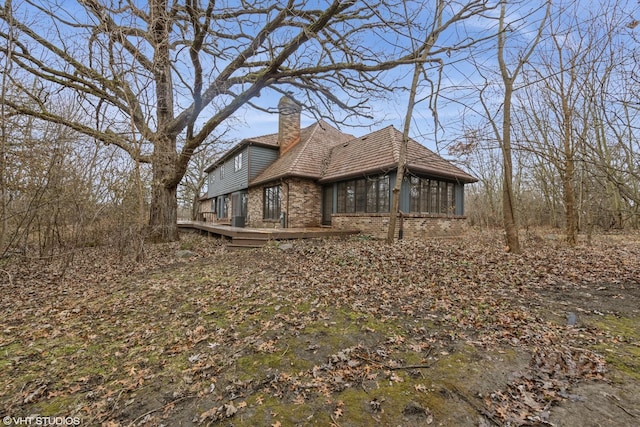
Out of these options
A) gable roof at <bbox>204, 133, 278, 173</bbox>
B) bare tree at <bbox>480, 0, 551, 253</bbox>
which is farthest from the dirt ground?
gable roof at <bbox>204, 133, 278, 173</bbox>

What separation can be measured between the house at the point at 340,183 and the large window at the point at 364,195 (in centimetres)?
4

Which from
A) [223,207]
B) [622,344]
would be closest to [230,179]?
[223,207]

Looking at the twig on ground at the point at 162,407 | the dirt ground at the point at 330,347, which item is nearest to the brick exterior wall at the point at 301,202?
the dirt ground at the point at 330,347

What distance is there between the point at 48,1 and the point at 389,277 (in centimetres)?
801

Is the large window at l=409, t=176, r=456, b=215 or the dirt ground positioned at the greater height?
the large window at l=409, t=176, r=456, b=215

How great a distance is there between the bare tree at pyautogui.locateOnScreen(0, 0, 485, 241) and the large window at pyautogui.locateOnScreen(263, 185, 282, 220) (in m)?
5.69

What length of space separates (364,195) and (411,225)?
7.69 feet

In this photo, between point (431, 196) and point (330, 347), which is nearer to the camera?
point (330, 347)

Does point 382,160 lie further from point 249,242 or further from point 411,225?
point 249,242

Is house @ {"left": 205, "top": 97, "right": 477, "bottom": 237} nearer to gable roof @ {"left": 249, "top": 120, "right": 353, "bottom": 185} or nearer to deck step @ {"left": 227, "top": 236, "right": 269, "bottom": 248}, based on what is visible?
gable roof @ {"left": 249, "top": 120, "right": 353, "bottom": 185}

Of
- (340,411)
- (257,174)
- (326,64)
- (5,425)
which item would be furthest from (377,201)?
(5,425)

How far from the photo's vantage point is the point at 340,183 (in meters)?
13.1

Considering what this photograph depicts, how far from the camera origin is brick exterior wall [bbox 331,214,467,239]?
10953 millimetres

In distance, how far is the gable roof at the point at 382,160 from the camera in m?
10.9
